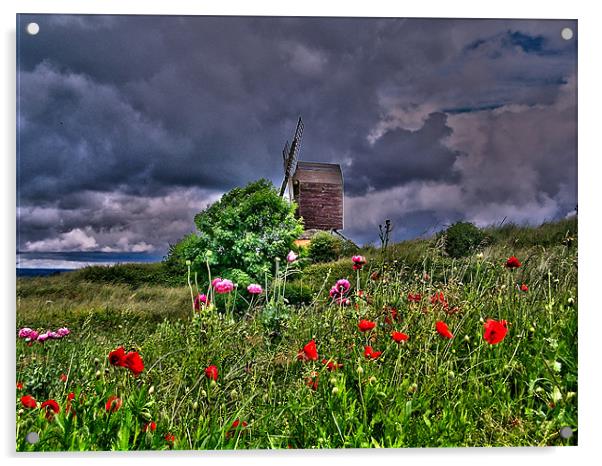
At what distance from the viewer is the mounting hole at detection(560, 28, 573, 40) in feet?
14.0

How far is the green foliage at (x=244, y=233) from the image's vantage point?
4211 millimetres

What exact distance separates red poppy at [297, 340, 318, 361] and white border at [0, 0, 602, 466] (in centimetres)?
58

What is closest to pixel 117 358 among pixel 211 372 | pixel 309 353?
pixel 211 372

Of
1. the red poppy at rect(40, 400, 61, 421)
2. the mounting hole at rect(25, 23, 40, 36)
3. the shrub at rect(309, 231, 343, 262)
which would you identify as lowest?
the red poppy at rect(40, 400, 61, 421)

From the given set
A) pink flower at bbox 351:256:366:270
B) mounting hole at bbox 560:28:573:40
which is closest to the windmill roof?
pink flower at bbox 351:256:366:270

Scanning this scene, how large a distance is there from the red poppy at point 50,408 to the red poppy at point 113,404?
1.00 ft

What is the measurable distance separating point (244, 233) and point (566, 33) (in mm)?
2593

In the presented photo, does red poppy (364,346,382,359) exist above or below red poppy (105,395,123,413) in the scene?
above

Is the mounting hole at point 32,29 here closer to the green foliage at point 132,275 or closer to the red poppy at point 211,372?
the green foliage at point 132,275

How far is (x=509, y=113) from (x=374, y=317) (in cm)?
166

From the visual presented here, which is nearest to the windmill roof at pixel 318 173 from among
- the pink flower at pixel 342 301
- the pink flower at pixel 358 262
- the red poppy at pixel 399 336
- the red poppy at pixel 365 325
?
the pink flower at pixel 358 262

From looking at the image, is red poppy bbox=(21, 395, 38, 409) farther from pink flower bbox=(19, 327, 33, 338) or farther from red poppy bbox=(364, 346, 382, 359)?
red poppy bbox=(364, 346, 382, 359)
